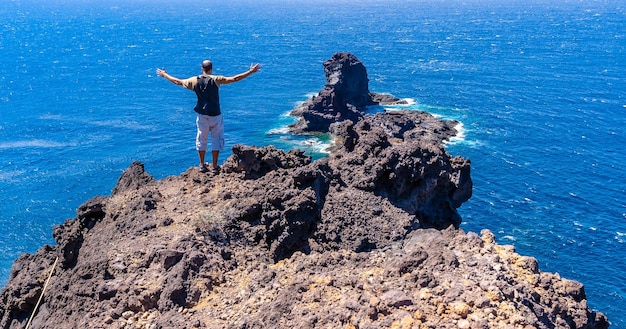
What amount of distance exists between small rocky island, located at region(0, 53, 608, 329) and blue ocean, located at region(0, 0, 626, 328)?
123ft

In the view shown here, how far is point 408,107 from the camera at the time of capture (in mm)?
103625

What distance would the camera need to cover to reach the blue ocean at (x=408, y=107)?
59969mm

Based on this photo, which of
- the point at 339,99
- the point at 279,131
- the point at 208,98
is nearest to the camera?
the point at 208,98

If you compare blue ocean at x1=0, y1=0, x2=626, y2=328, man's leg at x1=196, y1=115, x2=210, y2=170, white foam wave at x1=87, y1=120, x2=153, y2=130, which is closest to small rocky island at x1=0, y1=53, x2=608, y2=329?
man's leg at x1=196, y1=115, x2=210, y2=170

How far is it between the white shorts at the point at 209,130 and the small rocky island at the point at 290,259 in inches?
46.4

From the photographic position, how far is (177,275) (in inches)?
555

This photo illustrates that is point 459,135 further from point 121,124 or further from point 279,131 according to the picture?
point 121,124

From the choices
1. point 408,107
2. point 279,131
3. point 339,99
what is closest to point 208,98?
point 279,131

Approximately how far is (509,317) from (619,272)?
49523 mm

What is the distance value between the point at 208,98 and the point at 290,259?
703cm

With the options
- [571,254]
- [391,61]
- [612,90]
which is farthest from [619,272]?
[391,61]

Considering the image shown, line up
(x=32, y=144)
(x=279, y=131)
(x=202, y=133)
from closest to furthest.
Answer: (x=202, y=133), (x=32, y=144), (x=279, y=131)

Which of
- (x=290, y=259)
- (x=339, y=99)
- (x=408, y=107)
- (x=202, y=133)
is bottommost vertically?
(x=408, y=107)

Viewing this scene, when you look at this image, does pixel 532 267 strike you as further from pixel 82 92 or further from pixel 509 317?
pixel 82 92
